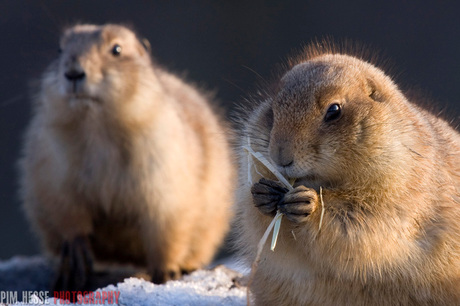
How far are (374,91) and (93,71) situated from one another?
1.86 metres

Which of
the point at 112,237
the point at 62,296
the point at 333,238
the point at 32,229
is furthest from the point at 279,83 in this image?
the point at 32,229

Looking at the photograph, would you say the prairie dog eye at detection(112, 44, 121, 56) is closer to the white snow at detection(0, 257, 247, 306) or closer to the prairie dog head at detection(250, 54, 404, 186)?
the white snow at detection(0, 257, 247, 306)

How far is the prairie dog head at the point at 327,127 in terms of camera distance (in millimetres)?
2506

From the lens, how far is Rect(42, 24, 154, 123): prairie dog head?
4.03 metres

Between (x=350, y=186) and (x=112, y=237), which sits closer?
(x=350, y=186)

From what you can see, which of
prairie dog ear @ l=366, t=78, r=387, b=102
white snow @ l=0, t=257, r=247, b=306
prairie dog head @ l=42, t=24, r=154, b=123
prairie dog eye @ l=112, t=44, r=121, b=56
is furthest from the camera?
prairie dog eye @ l=112, t=44, r=121, b=56

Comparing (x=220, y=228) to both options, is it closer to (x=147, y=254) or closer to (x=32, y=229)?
(x=147, y=254)

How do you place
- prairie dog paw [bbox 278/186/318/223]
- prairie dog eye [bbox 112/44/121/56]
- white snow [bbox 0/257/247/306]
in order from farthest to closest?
1. prairie dog eye [bbox 112/44/121/56]
2. white snow [bbox 0/257/247/306]
3. prairie dog paw [bbox 278/186/318/223]

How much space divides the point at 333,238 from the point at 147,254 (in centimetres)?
217

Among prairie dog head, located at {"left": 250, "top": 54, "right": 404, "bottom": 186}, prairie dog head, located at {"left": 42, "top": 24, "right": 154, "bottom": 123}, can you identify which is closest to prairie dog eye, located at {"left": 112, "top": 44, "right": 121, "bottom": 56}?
prairie dog head, located at {"left": 42, "top": 24, "right": 154, "bottom": 123}

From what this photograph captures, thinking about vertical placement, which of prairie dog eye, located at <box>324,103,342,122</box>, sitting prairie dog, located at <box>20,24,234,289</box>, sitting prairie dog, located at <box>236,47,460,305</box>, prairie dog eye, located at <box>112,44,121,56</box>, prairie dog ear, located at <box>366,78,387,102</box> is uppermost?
prairie dog eye, located at <box>112,44,121,56</box>

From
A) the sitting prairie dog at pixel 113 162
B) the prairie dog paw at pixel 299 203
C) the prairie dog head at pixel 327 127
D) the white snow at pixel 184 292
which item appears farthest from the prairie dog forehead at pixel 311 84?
the sitting prairie dog at pixel 113 162

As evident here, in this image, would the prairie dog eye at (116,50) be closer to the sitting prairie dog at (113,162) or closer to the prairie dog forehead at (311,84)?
the sitting prairie dog at (113,162)

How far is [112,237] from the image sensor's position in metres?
4.66
